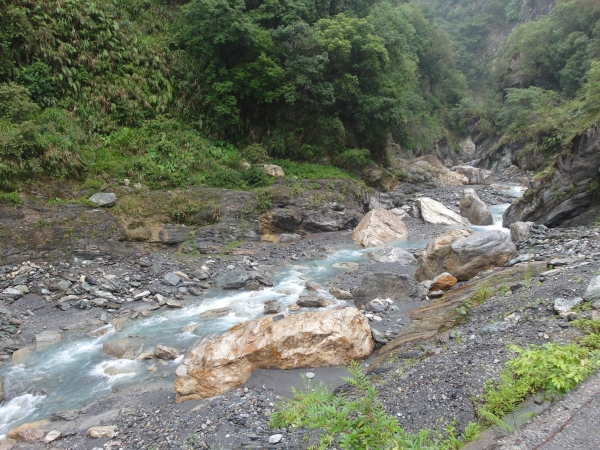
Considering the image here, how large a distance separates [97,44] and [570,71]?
132 ft

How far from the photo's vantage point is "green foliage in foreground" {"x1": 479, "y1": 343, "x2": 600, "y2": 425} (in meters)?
3.49

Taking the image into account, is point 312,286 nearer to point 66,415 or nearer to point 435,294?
point 435,294

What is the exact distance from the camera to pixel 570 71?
36.3 metres

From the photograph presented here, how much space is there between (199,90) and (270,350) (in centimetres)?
1882

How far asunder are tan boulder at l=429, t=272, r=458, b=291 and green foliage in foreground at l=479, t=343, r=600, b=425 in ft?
20.9

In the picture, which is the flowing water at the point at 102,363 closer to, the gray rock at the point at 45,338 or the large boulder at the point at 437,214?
the gray rock at the point at 45,338

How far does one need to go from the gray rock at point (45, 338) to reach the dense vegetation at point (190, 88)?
6574 millimetres

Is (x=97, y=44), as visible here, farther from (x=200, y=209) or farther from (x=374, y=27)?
(x=374, y=27)

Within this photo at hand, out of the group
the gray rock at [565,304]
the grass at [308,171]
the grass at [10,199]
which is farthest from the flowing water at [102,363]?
the grass at [308,171]

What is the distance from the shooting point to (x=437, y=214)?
20031 millimetres

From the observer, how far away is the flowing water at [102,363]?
6809 mm

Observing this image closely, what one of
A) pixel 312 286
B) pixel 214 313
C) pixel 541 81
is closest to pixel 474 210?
pixel 312 286

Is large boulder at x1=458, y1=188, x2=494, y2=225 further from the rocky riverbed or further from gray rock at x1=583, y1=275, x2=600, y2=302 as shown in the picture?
gray rock at x1=583, y1=275, x2=600, y2=302

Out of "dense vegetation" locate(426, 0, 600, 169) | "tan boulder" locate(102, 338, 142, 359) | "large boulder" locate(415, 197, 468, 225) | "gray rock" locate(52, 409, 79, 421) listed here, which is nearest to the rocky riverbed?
"gray rock" locate(52, 409, 79, 421)
